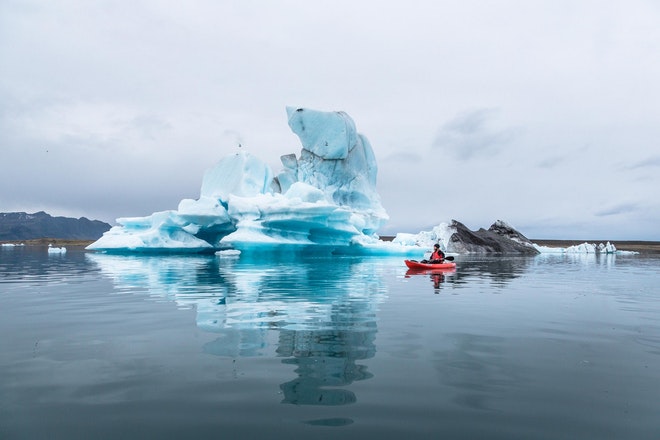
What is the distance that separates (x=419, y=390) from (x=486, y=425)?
0.82 m

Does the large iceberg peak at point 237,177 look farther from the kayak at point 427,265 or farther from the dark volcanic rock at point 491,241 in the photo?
the dark volcanic rock at point 491,241

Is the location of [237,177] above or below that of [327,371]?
above

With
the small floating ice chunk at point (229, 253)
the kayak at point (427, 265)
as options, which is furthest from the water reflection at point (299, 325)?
the small floating ice chunk at point (229, 253)

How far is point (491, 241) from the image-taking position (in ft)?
177

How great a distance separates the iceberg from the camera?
106 ft

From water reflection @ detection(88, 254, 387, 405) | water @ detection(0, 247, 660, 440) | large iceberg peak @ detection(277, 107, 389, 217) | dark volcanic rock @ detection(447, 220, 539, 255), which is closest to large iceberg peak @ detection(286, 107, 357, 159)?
large iceberg peak @ detection(277, 107, 389, 217)

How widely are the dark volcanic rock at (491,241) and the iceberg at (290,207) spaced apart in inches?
477

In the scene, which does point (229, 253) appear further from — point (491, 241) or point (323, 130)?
point (491, 241)

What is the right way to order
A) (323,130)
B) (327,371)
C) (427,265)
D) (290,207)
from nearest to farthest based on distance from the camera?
(327,371), (427,265), (290,207), (323,130)

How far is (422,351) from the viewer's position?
5.66 meters

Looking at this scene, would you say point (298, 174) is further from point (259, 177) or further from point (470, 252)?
point (470, 252)

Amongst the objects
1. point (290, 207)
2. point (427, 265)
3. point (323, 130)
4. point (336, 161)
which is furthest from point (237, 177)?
point (427, 265)

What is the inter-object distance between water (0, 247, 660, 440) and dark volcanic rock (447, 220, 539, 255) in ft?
137

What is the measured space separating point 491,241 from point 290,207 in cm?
3115
